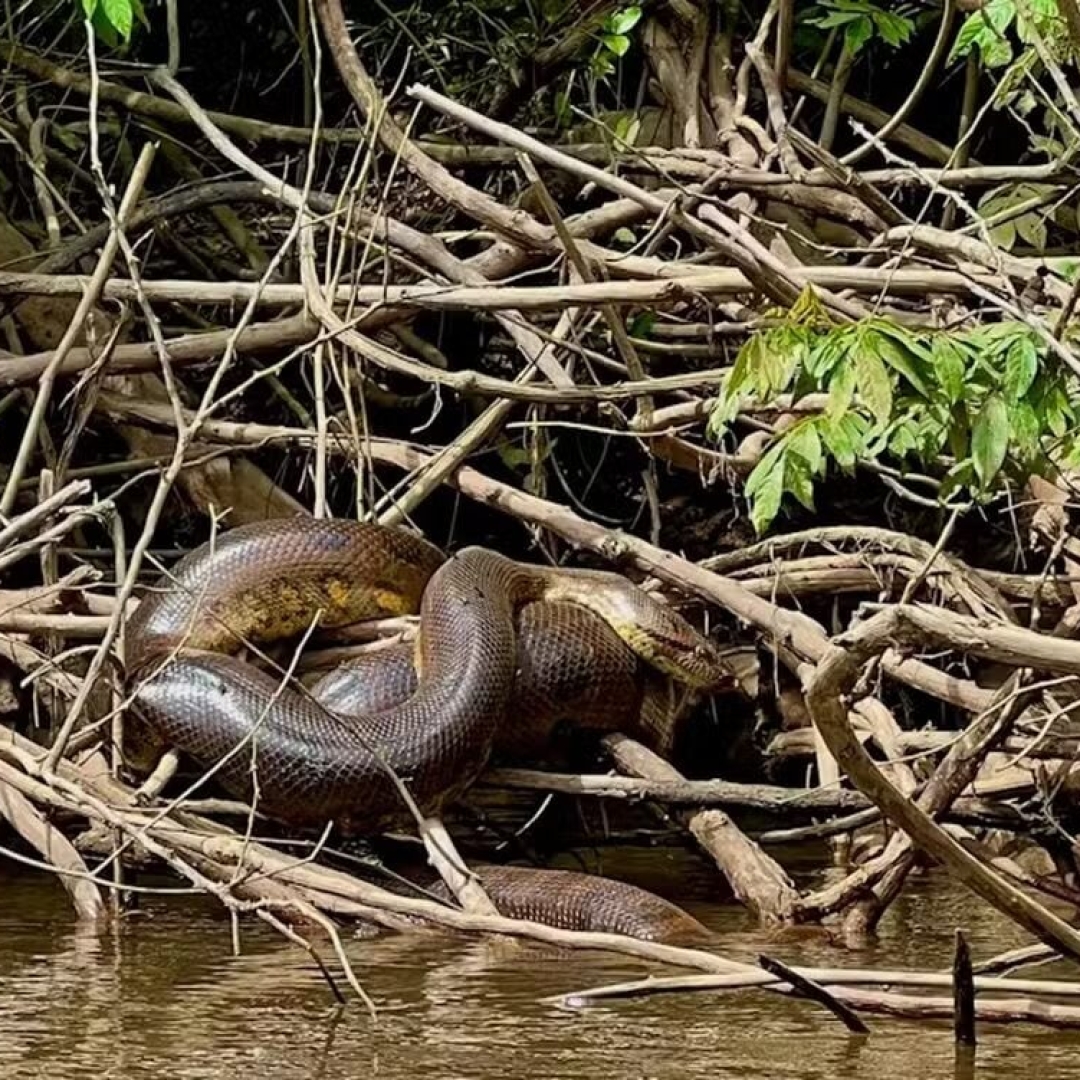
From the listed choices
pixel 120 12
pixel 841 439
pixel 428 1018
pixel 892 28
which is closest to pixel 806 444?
pixel 841 439

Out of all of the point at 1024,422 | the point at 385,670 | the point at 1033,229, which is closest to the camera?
the point at 1024,422

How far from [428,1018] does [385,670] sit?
1.65 meters

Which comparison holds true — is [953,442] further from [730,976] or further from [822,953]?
[822,953]

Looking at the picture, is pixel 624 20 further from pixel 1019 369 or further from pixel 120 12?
pixel 1019 369

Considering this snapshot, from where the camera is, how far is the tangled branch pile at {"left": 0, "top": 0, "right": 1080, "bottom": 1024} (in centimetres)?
456

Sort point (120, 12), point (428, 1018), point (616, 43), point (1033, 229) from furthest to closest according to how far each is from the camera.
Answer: point (616, 43) → point (1033, 229) → point (120, 12) → point (428, 1018)

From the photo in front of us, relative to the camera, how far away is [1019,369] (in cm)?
404

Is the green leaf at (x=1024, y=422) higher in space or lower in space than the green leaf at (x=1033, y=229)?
lower

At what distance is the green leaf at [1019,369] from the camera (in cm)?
404

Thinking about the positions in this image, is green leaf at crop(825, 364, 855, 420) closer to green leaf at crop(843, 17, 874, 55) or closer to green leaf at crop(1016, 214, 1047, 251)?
green leaf at crop(1016, 214, 1047, 251)

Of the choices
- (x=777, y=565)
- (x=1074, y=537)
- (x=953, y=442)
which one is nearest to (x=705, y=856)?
(x=777, y=565)

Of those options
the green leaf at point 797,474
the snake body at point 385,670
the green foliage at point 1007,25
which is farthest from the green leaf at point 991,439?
the snake body at point 385,670

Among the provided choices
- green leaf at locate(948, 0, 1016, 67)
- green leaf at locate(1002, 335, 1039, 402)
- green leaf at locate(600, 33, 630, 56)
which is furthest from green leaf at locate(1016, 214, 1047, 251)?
green leaf at locate(1002, 335, 1039, 402)

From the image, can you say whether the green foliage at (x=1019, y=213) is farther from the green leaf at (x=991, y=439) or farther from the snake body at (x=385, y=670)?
the green leaf at (x=991, y=439)
